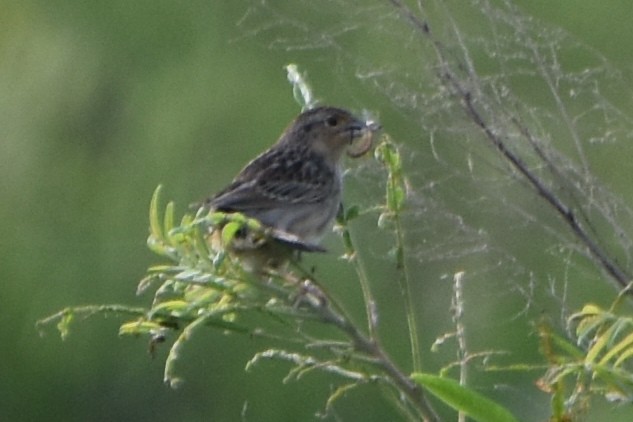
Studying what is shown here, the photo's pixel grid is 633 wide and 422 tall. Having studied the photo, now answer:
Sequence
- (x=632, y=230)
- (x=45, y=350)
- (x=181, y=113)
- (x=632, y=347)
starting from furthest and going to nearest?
(x=45, y=350) → (x=181, y=113) → (x=632, y=230) → (x=632, y=347)

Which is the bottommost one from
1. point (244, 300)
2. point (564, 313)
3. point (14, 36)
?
point (564, 313)

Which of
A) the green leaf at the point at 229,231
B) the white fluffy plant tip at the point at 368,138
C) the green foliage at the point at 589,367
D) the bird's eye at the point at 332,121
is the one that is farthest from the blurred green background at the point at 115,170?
the green foliage at the point at 589,367

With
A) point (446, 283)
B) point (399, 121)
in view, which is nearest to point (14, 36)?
point (399, 121)

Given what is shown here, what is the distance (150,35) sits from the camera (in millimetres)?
8078

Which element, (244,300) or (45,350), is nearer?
(244,300)

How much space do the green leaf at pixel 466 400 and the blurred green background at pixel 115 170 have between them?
501 cm

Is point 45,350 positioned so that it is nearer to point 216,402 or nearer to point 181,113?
point 216,402

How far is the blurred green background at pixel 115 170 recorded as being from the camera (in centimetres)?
736

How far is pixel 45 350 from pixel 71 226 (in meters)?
0.76

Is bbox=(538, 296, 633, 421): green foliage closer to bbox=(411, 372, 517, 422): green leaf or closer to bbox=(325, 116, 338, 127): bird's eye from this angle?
bbox=(411, 372, 517, 422): green leaf

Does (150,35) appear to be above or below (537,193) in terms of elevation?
above

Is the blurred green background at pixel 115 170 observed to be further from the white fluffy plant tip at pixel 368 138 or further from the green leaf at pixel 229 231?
the green leaf at pixel 229 231

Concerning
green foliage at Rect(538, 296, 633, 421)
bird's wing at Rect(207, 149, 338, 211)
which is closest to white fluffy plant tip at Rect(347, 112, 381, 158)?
bird's wing at Rect(207, 149, 338, 211)

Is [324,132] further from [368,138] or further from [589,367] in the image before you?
[589,367]
